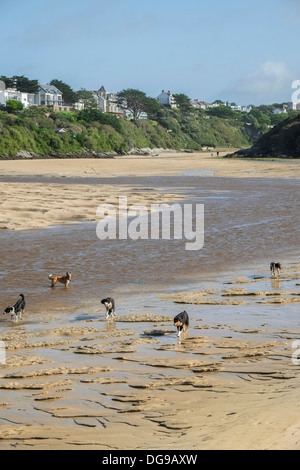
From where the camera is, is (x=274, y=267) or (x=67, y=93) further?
(x=67, y=93)

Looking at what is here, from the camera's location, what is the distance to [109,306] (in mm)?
11180

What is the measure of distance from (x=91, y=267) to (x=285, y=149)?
7115 cm

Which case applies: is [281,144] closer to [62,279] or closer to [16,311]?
[62,279]

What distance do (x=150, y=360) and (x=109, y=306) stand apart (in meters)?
2.47

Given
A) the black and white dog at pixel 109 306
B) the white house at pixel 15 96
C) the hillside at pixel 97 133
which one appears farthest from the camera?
the white house at pixel 15 96

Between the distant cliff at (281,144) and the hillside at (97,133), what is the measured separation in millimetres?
20574


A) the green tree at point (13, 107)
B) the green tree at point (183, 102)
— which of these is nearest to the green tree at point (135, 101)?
the green tree at point (183, 102)

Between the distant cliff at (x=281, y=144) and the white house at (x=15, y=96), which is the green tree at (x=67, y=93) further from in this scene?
the distant cliff at (x=281, y=144)

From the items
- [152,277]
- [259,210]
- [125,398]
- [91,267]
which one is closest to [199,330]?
[125,398]

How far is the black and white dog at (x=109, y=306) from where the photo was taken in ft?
36.4

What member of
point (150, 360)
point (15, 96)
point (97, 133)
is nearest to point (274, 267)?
point (150, 360)

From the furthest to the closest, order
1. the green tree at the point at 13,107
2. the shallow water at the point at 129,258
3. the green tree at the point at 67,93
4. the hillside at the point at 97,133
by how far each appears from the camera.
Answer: the green tree at the point at 67,93 < the green tree at the point at 13,107 < the hillside at the point at 97,133 < the shallow water at the point at 129,258

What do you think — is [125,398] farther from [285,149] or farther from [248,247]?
[285,149]

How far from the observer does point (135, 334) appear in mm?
10297
